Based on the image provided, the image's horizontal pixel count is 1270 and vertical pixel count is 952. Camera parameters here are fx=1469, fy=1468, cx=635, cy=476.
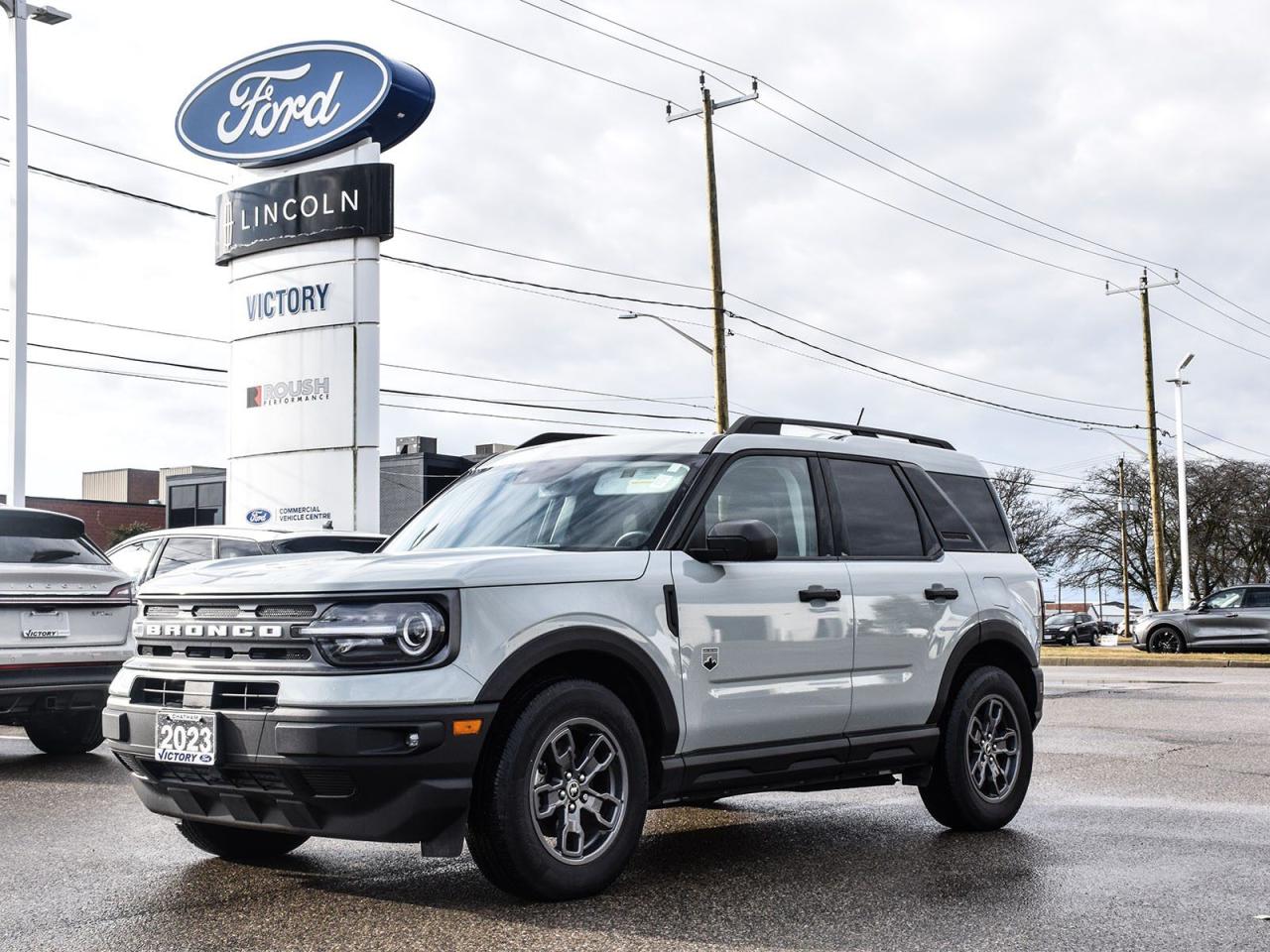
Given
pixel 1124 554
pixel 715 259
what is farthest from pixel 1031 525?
pixel 715 259

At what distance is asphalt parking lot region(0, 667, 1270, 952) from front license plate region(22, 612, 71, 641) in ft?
3.43

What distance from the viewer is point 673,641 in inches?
235

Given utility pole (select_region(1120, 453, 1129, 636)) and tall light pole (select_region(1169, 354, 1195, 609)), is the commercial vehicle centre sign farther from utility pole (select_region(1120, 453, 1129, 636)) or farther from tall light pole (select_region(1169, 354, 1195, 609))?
utility pole (select_region(1120, 453, 1129, 636))

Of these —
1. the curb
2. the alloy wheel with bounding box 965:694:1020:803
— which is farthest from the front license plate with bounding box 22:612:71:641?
the curb

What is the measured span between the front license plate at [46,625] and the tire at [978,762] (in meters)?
5.91

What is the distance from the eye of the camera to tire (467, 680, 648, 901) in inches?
209

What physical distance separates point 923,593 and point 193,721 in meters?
3.60

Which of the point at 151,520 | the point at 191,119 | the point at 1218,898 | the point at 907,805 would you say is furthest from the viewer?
the point at 151,520

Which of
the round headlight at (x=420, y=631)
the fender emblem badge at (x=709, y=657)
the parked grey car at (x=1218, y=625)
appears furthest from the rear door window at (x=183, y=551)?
the parked grey car at (x=1218, y=625)

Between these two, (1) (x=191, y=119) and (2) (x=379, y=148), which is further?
(1) (x=191, y=119)

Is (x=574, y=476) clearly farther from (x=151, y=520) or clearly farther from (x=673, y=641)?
(x=151, y=520)

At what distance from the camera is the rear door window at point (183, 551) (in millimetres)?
12906

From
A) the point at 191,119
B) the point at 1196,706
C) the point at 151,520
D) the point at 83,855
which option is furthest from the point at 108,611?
the point at 151,520

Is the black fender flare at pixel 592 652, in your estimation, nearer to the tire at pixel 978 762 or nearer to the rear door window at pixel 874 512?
the rear door window at pixel 874 512
